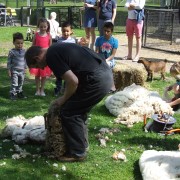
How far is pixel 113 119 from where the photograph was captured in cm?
581

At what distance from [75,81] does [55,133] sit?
0.69 metres

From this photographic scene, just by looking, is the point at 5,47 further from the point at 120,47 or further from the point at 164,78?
the point at 164,78

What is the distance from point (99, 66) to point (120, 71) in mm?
3347

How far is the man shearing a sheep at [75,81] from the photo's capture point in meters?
3.85

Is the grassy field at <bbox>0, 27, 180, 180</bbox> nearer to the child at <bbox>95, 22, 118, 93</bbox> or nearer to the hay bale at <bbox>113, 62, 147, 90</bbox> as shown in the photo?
the hay bale at <bbox>113, 62, 147, 90</bbox>

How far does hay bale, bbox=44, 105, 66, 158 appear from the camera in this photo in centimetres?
416

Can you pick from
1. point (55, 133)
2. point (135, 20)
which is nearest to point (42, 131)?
point (55, 133)

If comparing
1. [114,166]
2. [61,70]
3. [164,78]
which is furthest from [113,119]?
[164,78]

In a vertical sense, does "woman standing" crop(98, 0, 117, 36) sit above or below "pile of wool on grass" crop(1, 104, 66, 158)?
above

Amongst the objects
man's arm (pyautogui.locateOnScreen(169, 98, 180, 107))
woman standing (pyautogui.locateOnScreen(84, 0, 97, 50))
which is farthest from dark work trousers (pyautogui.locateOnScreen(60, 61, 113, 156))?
woman standing (pyautogui.locateOnScreen(84, 0, 97, 50))

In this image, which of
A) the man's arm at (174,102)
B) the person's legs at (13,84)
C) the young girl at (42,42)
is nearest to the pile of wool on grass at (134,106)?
the man's arm at (174,102)

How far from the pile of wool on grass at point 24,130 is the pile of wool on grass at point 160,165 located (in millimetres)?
1271

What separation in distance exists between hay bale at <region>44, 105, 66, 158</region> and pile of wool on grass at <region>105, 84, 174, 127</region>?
1.48 metres

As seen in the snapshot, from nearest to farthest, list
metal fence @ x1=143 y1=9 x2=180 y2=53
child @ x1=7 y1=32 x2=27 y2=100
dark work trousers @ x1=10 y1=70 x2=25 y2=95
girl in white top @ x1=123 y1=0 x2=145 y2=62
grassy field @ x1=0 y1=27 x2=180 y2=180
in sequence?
grassy field @ x1=0 y1=27 x2=180 y2=180 < child @ x1=7 y1=32 x2=27 y2=100 < dark work trousers @ x1=10 y1=70 x2=25 y2=95 < girl in white top @ x1=123 y1=0 x2=145 y2=62 < metal fence @ x1=143 y1=9 x2=180 y2=53
